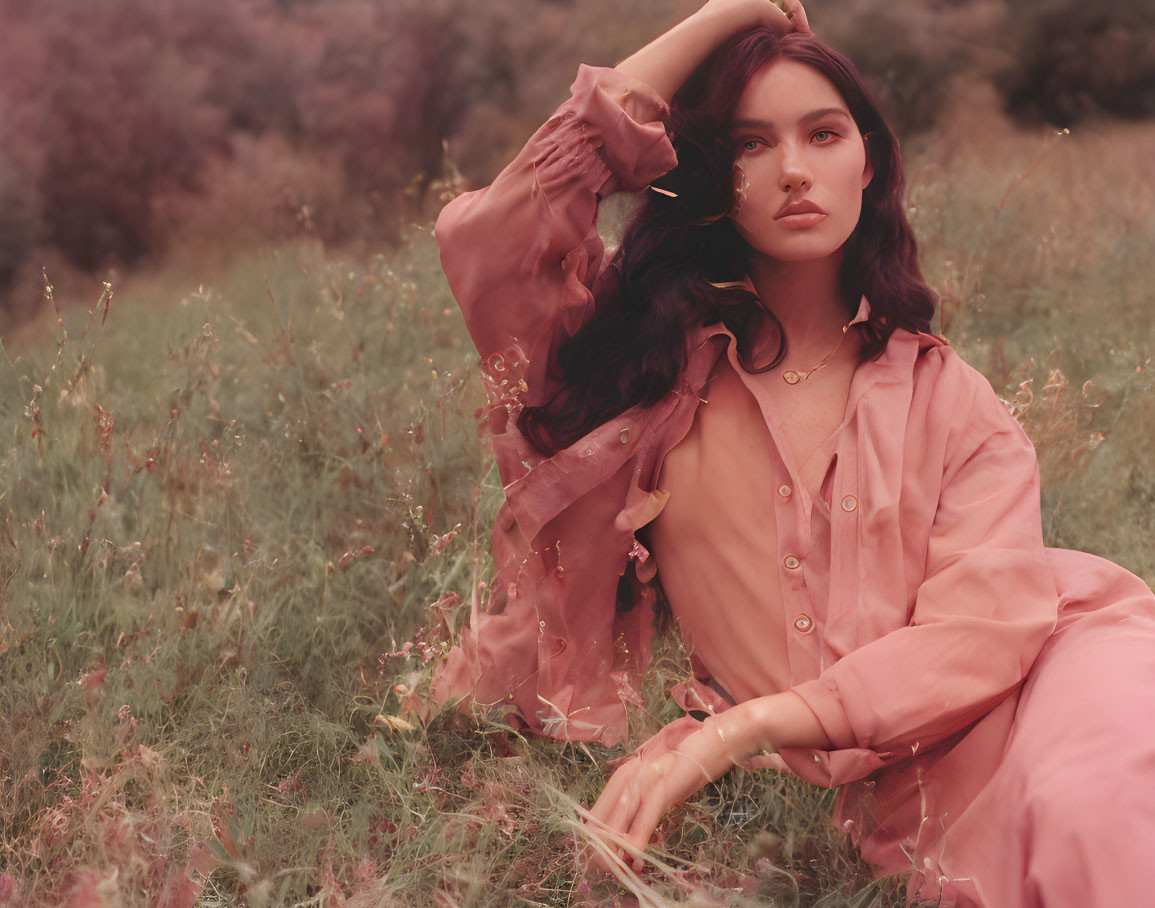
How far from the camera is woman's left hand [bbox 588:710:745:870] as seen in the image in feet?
5.17

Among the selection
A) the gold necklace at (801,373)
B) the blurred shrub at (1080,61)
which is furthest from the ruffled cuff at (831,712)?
the blurred shrub at (1080,61)

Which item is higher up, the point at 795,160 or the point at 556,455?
the point at 795,160

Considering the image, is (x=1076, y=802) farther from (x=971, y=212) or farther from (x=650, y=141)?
(x=971, y=212)

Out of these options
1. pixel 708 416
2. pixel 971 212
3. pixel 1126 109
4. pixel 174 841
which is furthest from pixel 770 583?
pixel 1126 109

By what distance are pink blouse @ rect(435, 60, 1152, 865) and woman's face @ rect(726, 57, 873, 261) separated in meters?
0.16

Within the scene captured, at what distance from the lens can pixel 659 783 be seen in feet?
5.22

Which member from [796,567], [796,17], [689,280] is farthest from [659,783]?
[796,17]

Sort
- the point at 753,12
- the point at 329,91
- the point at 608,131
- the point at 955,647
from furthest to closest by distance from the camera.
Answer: the point at 329,91 → the point at 753,12 → the point at 608,131 → the point at 955,647

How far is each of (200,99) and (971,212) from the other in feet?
11.2

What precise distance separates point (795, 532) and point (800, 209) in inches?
21.9

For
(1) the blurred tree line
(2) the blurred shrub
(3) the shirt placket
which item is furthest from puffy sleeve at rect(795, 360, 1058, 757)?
(2) the blurred shrub

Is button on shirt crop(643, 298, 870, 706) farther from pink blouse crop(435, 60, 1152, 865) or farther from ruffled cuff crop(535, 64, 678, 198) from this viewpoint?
ruffled cuff crop(535, 64, 678, 198)

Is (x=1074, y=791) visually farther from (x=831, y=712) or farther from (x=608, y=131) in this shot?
(x=608, y=131)

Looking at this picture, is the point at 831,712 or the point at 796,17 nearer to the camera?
the point at 831,712
